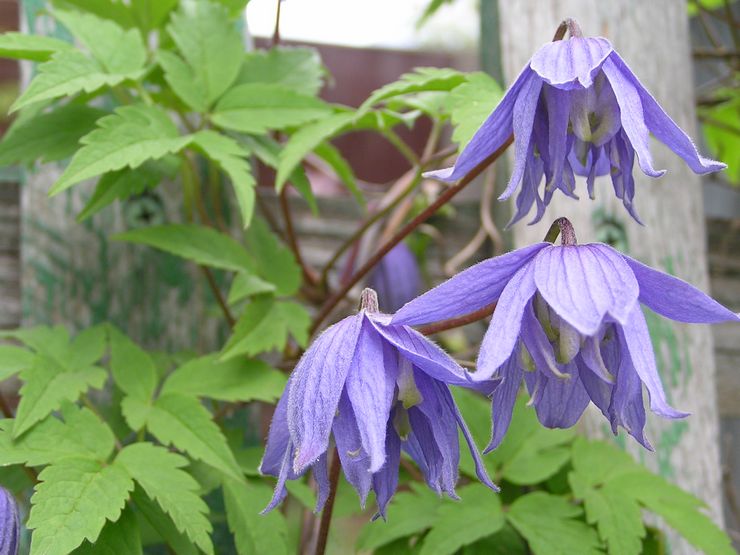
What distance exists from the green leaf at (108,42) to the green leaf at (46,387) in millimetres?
383

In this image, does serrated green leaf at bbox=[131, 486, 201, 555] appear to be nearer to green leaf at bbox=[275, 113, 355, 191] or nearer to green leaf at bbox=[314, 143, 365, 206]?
green leaf at bbox=[275, 113, 355, 191]

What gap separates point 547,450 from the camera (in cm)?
112

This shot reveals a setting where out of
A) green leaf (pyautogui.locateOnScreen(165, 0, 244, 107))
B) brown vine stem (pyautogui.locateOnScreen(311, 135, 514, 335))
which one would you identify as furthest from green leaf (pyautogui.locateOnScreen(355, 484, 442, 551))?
green leaf (pyautogui.locateOnScreen(165, 0, 244, 107))

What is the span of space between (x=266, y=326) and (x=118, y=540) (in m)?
0.34

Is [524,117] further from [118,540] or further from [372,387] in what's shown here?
[118,540]

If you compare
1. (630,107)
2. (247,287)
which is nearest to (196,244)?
(247,287)

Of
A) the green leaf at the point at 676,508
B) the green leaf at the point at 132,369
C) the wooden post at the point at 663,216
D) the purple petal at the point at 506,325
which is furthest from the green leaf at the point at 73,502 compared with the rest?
the wooden post at the point at 663,216

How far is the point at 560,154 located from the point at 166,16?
29.1 inches

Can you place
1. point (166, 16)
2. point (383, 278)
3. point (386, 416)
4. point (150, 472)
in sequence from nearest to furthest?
point (386, 416) < point (150, 472) < point (166, 16) < point (383, 278)

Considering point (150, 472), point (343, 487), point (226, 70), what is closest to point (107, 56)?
point (226, 70)

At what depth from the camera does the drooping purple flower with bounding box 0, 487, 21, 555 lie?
82cm

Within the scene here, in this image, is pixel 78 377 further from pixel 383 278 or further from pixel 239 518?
pixel 383 278

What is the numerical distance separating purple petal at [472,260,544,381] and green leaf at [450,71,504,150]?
0.22 meters

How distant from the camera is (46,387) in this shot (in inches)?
37.4
